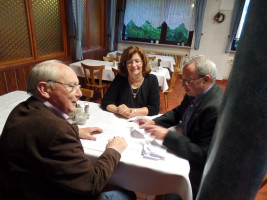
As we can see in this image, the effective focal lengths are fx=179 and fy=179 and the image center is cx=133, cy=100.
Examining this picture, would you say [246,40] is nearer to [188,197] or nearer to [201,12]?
[188,197]

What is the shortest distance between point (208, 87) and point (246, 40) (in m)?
0.66

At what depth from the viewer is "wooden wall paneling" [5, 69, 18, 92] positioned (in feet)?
9.13

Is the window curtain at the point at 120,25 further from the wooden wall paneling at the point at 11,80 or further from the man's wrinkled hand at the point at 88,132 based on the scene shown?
the man's wrinkled hand at the point at 88,132

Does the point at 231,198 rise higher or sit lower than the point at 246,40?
lower

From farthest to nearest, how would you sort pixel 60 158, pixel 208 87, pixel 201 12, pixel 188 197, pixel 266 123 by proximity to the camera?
pixel 201 12 → pixel 208 87 → pixel 188 197 → pixel 60 158 → pixel 266 123

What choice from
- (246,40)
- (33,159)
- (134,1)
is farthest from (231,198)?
(134,1)

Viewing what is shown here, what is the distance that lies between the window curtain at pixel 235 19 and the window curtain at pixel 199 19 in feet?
2.90

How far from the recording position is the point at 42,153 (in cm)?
69

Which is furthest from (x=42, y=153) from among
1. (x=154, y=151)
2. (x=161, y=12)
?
(x=161, y=12)

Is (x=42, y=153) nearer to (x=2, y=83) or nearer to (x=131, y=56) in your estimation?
(x=131, y=56)

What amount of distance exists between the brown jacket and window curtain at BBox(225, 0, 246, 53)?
6286 mm

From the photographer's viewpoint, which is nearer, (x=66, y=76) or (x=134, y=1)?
(x=66, y=76)

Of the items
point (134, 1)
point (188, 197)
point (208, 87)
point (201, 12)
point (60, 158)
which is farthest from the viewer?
point (134, 1)

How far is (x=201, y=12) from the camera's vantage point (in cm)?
563
